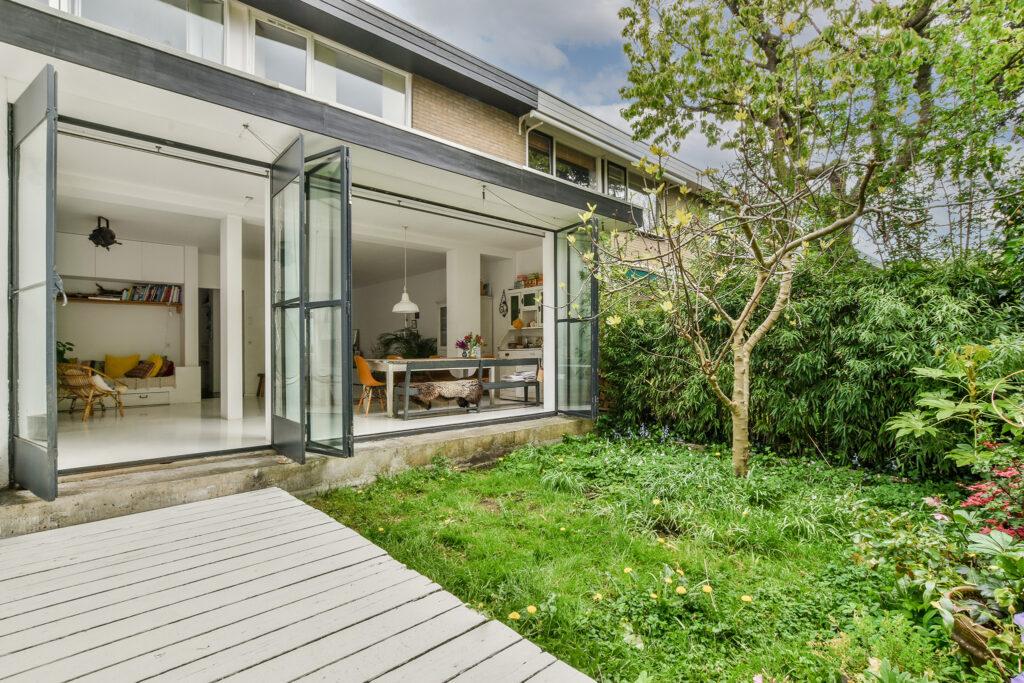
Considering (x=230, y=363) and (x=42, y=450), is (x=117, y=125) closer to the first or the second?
(x=42, y=450)

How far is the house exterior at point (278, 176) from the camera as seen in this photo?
3121 mm

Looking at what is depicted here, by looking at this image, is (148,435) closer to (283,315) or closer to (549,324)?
(283,315)

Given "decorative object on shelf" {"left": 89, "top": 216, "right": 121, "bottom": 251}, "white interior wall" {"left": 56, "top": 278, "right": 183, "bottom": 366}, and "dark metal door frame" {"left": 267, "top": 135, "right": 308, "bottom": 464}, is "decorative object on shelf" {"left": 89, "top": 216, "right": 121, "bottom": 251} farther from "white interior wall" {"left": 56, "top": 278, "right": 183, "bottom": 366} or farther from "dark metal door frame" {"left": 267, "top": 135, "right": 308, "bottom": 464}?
"dark metal door frame" {"left": 267, "top": 135, "right": 308, "bottom": 464}

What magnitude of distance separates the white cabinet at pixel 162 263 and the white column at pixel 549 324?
676cm

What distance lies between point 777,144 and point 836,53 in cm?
132

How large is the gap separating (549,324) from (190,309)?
6.66 metres

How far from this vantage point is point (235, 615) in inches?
74.4

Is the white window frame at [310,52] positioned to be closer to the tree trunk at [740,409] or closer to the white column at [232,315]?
the white column at [232,315]

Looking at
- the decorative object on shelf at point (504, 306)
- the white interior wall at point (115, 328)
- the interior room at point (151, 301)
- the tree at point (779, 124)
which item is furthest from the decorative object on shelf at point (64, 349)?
the tree at point (779, 124)

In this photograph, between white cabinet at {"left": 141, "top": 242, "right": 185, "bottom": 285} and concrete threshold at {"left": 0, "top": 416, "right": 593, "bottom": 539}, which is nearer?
concrete threshold at {"left": 0, "top": 416, "right": 593, "bottom": 539}

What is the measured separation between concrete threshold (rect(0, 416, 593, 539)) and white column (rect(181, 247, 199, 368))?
5.88 metres

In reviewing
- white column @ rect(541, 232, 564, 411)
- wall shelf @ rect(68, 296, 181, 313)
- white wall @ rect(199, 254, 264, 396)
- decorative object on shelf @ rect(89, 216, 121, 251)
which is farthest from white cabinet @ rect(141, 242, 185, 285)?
white column @ rect(541, 232, 564, 411)

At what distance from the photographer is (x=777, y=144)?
25.4 feet

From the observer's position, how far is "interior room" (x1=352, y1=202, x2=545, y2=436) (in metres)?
6.68
